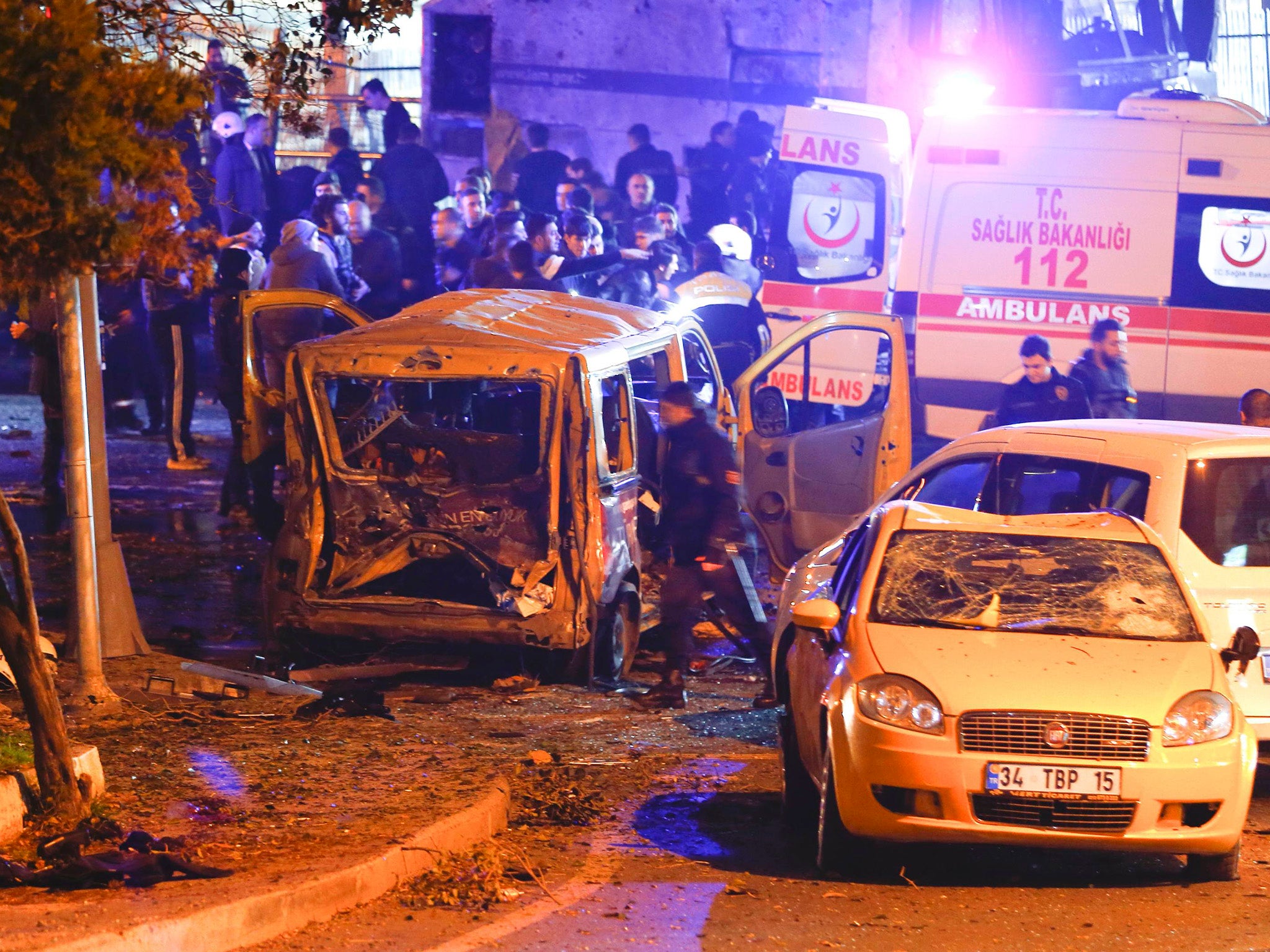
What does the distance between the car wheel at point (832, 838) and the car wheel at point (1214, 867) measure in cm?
117

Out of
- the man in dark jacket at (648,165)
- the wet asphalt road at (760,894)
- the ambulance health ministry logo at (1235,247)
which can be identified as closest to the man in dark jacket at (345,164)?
the man in dark jacket at (648,165)

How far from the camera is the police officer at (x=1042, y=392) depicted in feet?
38.5

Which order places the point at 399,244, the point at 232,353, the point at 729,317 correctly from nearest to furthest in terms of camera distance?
the point at 232,353
the point at 729,317
the point at 399,244

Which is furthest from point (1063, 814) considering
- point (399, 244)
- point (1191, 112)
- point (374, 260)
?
point (399, 244)

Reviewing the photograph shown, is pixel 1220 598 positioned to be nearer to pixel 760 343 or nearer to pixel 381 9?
pixel 381 9

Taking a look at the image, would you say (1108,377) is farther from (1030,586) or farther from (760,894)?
(760,894)

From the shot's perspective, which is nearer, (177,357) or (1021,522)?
(1021,522)

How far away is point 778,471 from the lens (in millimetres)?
11406

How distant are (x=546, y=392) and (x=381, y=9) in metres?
2.32

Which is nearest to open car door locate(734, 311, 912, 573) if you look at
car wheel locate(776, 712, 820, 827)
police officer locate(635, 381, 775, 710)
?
police officer locate(635, 381, 775, 710)

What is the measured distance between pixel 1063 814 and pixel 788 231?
10.6 metres

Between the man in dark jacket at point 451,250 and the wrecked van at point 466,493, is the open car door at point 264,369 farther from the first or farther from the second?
the man in dark jacket at point 451,250

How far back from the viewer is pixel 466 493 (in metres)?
8.91

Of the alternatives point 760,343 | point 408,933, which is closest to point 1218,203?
point 760,343
